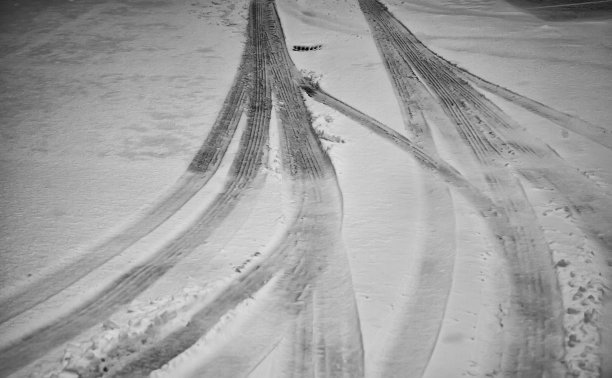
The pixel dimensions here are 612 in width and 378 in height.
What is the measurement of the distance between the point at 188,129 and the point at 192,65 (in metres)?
2.14

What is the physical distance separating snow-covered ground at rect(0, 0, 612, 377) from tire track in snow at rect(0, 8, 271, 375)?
0.20 feet

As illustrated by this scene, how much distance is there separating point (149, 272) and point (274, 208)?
1.16 metres

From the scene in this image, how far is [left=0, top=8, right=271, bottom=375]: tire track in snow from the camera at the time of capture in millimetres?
2408

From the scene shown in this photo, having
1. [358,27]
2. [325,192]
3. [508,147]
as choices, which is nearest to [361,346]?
[325,192]

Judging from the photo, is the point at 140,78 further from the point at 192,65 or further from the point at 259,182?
the point at 259,182

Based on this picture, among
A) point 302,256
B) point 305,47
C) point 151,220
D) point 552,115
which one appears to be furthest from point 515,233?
point 305,47

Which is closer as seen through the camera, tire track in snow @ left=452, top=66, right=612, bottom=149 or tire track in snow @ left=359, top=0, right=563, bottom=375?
tire track in snow @ left=359, top=0, right=563, bottom=375

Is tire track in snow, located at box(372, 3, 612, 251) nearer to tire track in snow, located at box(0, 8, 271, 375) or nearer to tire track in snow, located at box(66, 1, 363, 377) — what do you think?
tire track in snow, located at box(66, 1, 363, 377)

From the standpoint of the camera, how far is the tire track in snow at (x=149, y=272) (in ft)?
7.90

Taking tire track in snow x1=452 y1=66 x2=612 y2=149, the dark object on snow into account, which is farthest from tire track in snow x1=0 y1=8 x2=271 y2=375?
tire track in snow x1=452 y1=66 x2=612 y2=149

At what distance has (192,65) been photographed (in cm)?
641

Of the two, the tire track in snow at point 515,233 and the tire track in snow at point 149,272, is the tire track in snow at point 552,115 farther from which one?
the tire track in snow at point 149,272

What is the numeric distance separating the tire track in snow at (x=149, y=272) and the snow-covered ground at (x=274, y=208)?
0.20 ft

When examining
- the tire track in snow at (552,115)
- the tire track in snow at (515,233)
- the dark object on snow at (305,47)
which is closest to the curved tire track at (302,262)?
the tire track in snow at (515,233)
